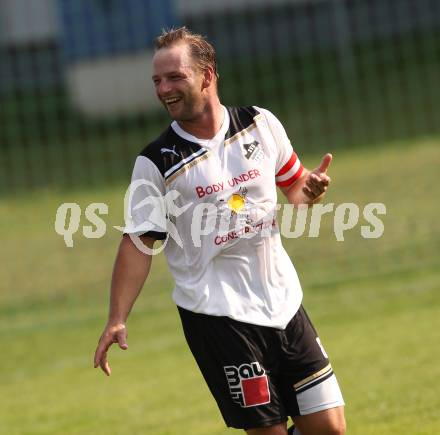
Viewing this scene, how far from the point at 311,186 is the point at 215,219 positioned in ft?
1.38

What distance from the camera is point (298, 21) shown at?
1070 inches

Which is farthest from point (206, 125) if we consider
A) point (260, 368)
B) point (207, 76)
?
point (260, 368)

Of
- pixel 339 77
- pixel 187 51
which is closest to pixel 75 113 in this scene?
pixel 339 77

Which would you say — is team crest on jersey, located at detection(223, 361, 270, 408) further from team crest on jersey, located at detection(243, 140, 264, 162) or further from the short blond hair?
the short blond hair

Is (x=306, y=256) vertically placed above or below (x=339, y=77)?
below

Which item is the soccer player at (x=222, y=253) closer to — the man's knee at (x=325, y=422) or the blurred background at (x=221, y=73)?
the man's knee at (x=325, y=422)

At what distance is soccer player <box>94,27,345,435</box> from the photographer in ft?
17.3

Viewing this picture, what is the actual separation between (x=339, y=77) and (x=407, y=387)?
15.1 metres

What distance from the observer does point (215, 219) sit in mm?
5305

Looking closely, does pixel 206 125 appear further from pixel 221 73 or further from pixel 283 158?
pixel 221 73

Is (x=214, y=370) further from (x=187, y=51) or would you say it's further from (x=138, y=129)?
(x=138, y=129)

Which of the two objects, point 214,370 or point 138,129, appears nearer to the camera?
point 214,370

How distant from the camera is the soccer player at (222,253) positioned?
5.26 meters

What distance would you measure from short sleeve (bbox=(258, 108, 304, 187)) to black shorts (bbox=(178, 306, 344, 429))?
0.60m
